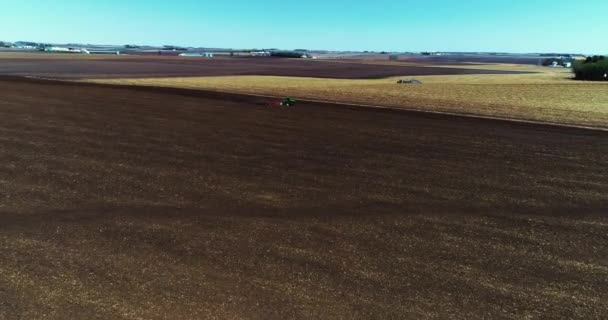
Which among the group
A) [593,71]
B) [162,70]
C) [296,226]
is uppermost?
[593,71]

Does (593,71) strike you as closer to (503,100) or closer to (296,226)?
(503,100)

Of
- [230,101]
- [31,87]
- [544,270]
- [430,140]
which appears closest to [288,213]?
[544,270]

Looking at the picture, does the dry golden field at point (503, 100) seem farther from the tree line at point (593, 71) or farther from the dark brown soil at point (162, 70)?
the dark brown soil at point (162, 70)

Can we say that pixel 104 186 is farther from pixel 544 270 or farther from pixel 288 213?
pixel 544 270

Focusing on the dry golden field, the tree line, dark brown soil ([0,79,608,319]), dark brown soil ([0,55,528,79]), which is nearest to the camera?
dark brown soil ([0,79,608,319])

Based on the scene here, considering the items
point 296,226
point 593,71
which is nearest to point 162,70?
point 593,71

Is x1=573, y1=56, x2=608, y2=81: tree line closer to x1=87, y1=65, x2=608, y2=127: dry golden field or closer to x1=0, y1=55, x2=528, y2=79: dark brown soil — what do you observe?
x1=87, y1=65, x2=608, y2=127: dry golden field

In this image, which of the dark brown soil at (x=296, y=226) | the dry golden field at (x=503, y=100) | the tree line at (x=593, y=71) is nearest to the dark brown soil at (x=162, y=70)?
the tree line at (x=593, y=71)

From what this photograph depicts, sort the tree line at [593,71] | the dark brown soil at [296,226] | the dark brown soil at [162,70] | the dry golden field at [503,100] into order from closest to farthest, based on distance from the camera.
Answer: the dark brown soil at [296,226] → the dry golden field at [503,100] → the tree line at [593,71] → the dark brown soil at [162,70]

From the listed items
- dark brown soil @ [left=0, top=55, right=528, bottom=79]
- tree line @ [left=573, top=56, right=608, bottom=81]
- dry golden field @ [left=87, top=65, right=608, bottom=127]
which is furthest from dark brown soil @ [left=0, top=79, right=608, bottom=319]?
tree line @ [left=573, top=56, right=608, bottom=81]
